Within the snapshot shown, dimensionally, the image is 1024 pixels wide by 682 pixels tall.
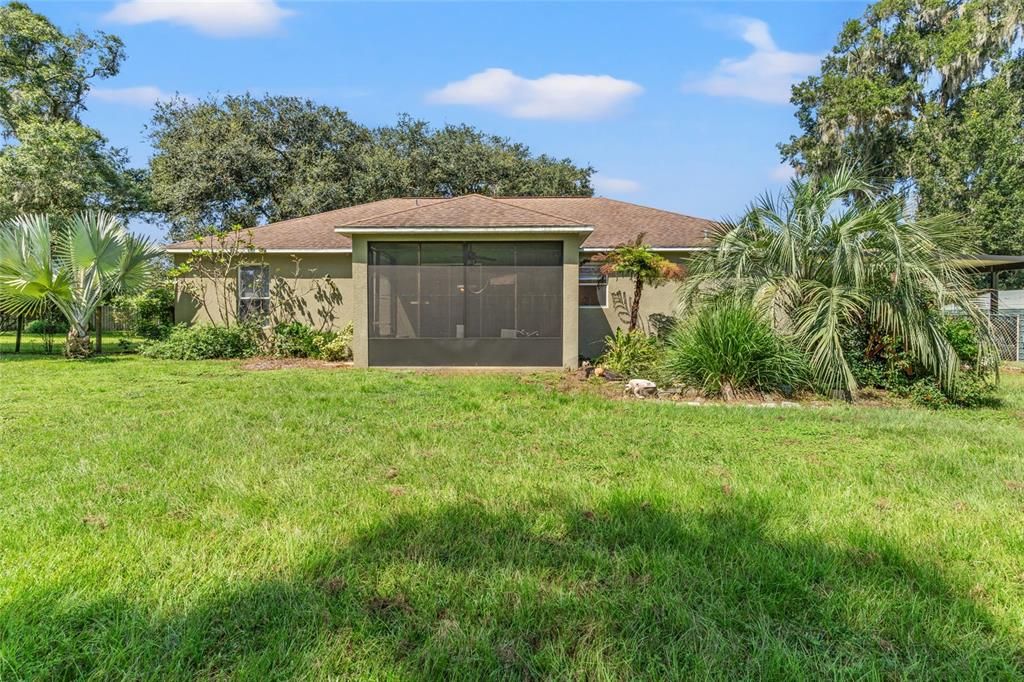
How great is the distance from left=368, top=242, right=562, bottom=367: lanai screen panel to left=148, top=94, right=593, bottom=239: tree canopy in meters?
14.9

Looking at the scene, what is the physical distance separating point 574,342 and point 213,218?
21186 mm

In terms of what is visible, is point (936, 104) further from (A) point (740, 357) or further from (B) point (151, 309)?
(B) point (151, 309)

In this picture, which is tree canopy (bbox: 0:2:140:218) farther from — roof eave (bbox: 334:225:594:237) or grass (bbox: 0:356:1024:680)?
grass (bbox: 0:356:1024:680)

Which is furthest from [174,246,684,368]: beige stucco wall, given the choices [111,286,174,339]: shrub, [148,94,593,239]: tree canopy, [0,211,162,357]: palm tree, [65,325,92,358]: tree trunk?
[148,94,593,239]: tree canopy

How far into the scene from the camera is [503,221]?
36.4 feet

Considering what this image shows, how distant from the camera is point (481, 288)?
11266 mm

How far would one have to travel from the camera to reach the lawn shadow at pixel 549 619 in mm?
2002

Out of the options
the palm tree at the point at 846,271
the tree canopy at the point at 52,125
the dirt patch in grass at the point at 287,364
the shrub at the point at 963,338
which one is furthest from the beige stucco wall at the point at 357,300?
the tree canopy at the point at 52,125

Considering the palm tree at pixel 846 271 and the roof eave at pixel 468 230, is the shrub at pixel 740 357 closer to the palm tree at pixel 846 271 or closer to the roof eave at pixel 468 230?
the palm tree at pixel 846 271

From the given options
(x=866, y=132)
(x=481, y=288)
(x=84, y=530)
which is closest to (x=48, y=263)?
(x=481, y=288)

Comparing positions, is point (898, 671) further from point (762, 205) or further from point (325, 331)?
point (325, 331)

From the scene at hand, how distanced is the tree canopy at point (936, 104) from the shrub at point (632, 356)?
601 inches

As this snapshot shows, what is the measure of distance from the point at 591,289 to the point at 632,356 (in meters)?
3.65

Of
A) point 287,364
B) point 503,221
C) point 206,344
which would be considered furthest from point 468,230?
point 206,344
